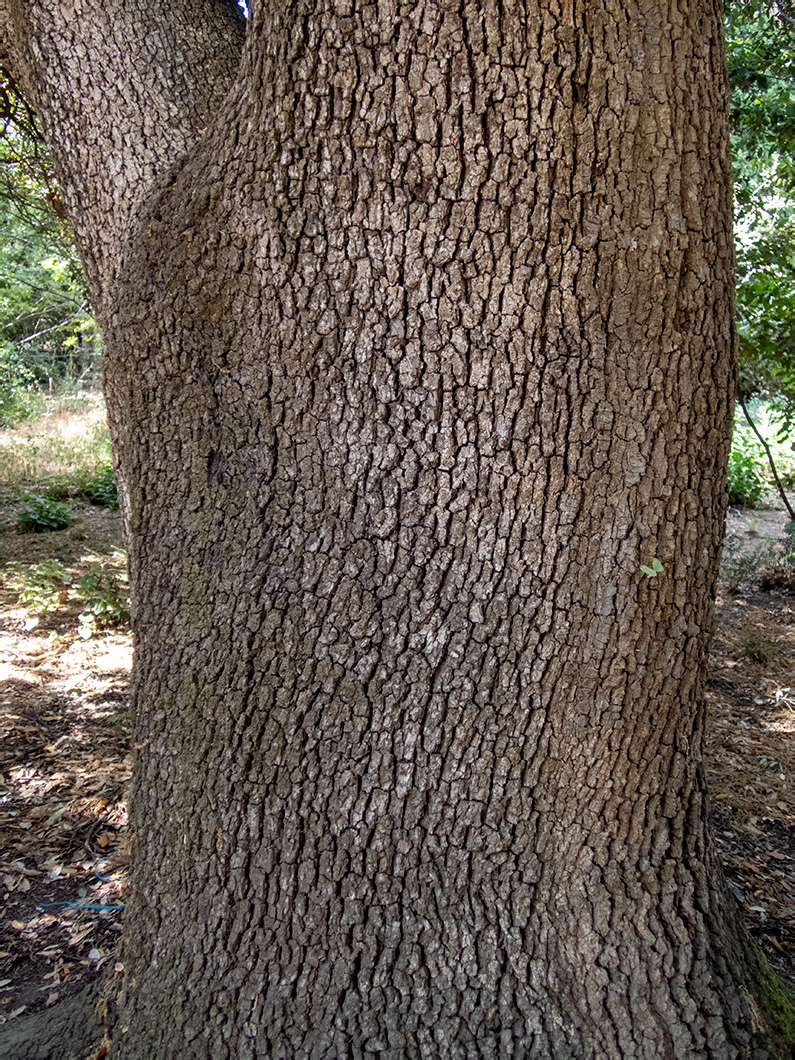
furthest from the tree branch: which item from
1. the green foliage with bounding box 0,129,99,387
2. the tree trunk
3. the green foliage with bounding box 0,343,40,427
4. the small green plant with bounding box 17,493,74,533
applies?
the green foliage with bounding box 0,343,40,427

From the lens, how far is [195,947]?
1812 mm

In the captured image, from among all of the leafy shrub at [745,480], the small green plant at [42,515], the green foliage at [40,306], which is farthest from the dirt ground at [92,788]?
the green foliage at [40,306]

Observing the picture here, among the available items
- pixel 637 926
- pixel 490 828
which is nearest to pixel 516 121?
pixel 490 828

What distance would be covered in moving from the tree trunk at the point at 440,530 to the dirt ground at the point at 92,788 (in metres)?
0.72

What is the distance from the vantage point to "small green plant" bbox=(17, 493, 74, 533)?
23.7ft

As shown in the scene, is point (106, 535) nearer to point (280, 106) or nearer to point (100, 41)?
point (100, 41)

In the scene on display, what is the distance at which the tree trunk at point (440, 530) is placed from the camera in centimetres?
148

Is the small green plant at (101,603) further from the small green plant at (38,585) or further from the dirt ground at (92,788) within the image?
the small green plant at (38,585)

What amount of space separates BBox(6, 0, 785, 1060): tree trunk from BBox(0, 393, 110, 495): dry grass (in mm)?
8061

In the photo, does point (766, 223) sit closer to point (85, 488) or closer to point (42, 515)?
point (42, 515)

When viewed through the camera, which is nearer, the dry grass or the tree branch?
the tree branch

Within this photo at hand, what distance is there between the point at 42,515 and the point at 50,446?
3275 mm

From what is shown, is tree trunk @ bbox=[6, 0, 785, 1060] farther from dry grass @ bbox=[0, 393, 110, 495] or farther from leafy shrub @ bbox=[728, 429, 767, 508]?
leafy shrub @ bbox=[728, 429, 767, 508]

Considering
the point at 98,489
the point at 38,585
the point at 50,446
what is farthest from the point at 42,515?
the point at 50,446
